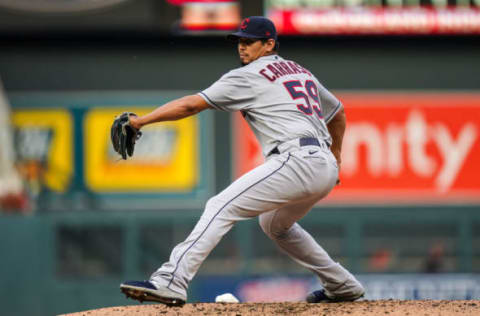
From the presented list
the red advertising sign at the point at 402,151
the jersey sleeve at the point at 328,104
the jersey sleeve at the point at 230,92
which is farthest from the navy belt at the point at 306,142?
the red advertising sign at the point at 402,151

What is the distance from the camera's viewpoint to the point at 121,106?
43.2 ft

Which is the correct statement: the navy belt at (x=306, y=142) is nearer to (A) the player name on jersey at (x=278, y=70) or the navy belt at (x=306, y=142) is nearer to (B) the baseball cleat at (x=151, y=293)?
(A) the player name on jersey at (x=278, y=70)

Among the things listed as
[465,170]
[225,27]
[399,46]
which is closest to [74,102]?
[225,27]

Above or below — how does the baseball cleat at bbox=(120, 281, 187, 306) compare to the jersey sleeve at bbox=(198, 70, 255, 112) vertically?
below

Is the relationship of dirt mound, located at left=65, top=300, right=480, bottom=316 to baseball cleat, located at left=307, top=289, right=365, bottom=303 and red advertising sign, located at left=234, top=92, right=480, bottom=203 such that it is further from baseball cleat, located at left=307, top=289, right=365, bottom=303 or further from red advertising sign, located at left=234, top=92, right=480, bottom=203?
red advertising sign, located at left=234, top=92, right=480, bottom=203

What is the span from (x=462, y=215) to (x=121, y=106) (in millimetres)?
5538

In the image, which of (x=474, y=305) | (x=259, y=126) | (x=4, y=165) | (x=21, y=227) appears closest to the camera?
(x=259, y=126)

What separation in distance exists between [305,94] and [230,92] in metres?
0.37

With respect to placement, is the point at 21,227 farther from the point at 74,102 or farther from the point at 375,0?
the point at 375,0

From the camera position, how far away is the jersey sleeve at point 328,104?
447 centimetres

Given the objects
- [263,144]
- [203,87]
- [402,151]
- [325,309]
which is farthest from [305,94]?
[402,151]

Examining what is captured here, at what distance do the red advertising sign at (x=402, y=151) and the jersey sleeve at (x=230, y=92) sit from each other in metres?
9.08

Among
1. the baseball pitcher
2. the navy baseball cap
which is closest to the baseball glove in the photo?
the baseball pitcher

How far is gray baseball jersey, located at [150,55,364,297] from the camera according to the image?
400 cm
